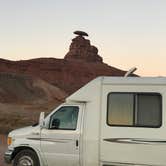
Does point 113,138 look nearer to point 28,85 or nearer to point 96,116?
point 96,116

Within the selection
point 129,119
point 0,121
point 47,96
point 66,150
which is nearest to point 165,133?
point 129,119

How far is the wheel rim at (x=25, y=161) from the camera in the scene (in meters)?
12.1

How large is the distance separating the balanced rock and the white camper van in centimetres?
11077

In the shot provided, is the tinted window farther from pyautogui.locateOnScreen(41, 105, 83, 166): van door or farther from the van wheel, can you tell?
the van wheel

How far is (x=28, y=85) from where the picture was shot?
259 ft

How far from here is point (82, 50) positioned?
123125mm

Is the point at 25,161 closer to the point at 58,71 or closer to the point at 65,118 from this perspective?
the point at 65,118

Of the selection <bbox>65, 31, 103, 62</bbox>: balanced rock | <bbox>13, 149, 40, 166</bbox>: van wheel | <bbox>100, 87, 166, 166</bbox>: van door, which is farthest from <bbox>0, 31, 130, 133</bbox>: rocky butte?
<bbox>100, 87, 166, 166</bbox>: van door

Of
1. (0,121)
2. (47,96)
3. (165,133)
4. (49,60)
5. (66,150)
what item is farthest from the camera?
(49,60)

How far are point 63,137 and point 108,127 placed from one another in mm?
1082

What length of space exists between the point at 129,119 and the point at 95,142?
36.0 inches

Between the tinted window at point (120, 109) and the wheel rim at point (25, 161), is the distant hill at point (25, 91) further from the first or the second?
the tinted window at point (120, 109)

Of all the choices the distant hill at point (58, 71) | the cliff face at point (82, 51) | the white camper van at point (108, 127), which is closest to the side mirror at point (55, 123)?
the white camper van at point (108, 127)

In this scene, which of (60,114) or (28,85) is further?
(28,85)
